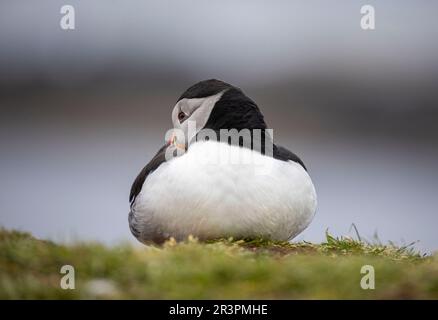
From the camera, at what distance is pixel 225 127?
28.5ft

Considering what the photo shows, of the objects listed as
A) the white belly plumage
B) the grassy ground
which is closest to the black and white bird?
the white belly plumage

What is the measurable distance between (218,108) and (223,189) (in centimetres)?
102

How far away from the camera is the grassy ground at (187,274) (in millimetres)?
6234

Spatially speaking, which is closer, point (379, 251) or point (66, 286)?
point (66, 286)

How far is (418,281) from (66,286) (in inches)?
102

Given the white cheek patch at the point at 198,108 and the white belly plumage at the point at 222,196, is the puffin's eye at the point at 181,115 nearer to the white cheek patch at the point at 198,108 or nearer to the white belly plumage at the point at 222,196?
the white cheek patch at the point at 198,108

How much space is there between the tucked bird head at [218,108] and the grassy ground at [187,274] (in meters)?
1.81

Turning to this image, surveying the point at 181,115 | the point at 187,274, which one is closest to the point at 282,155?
the point at 181,115

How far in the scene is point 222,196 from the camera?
8.16m

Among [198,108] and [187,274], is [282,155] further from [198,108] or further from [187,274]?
[187,274]

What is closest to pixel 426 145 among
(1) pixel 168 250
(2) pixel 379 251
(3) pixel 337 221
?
(3) pixel 337 221

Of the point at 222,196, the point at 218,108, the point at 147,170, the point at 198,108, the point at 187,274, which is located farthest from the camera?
the point at 147,170

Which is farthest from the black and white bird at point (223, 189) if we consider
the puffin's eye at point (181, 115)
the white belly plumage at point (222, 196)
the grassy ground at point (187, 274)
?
the grassy ground at point (187, 274)
